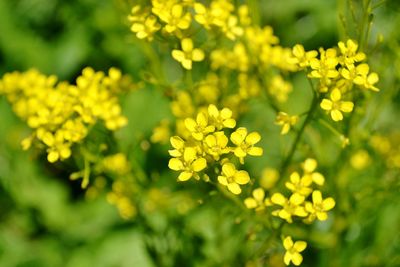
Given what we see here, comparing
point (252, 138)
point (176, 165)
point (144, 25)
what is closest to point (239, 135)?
point (252, 138)

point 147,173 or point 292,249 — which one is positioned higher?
point 292,249

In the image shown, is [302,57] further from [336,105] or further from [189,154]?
[189,154]

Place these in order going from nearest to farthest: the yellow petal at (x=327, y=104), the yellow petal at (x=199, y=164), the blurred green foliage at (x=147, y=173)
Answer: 1. the yellow petal at (x=199, y=164)
2. the yellow petal at (x=327, y=104)
3. the blurred green foliage at (x=147, y=173)

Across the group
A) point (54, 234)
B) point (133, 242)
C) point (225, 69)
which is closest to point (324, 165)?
point (225, 69)

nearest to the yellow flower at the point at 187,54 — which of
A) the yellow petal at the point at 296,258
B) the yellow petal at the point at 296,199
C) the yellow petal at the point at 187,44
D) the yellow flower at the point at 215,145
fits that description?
the yellow petal at the point at 187,44

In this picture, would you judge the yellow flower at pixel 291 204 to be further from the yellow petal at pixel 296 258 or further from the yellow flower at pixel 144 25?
the yellow flower at pixel 144 25

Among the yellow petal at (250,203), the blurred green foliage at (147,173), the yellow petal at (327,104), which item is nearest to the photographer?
the yellow petal at (327,104)
